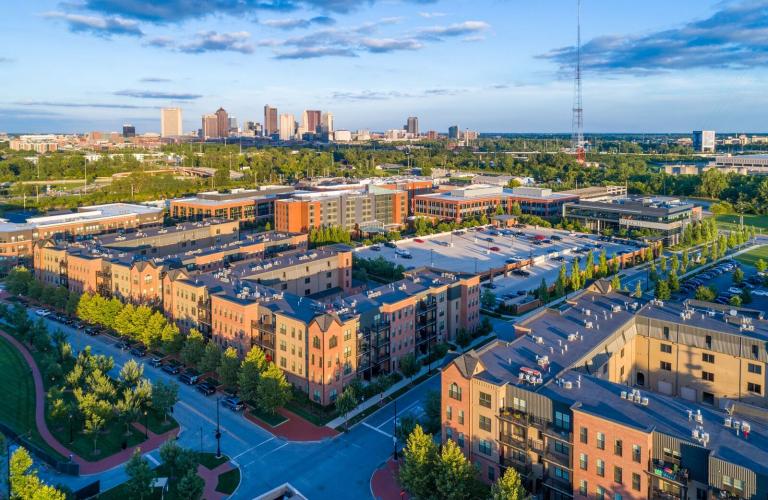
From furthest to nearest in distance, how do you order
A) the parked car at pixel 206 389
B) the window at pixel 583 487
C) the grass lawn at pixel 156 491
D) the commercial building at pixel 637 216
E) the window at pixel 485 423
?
the commercial building at pixel 637 216 → the parked car at pixel 206 389 → the grass lawn at pixel 156 491 → the window at pixel 485 423 → the window at pixel 583 487

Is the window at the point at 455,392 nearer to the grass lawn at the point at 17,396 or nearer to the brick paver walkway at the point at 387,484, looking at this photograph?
the brick paver walkway at the point at 387,484

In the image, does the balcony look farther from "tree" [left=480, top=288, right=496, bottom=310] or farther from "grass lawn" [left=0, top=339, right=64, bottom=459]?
"tree" [left=480, top=288, right=496, bottom=310]

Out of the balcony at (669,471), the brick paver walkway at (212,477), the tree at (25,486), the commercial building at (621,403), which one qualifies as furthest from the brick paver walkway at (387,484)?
the tree at (25,486)

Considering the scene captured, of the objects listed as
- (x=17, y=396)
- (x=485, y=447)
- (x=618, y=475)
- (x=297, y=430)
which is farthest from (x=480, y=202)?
(x=618, y=475)

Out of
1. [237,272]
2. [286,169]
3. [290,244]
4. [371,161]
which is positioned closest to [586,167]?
[371,161]

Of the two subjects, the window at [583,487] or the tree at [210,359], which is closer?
the window at [583,487]

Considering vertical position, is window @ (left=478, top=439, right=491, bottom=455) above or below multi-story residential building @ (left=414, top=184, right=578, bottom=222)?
below

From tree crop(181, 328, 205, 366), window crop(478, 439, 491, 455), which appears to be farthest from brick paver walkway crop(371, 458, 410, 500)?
tree crop(181, 328, 205, 366)
